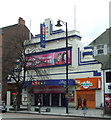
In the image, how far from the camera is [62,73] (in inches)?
1387

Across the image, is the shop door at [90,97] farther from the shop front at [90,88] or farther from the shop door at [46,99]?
the shop door at [46,99]

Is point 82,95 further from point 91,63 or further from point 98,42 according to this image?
point 98,42

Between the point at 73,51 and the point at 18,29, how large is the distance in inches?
782

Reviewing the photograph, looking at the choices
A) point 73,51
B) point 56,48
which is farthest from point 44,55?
point 73,51

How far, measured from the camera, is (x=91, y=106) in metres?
31.9

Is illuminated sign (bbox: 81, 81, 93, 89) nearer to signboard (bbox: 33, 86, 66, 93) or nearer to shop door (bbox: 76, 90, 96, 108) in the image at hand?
shop door (bbox: 76, 90, 96, 108)

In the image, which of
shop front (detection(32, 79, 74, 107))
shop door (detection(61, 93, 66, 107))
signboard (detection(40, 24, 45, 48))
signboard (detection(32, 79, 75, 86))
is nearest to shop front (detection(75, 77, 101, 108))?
signboard (detection(32, 79, 75, 86))

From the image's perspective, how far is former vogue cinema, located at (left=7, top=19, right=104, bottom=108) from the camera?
1255 inches

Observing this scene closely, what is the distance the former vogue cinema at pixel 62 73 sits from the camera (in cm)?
3188

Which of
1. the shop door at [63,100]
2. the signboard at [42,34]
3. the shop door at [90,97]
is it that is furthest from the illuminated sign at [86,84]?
the signboard at [42,34]

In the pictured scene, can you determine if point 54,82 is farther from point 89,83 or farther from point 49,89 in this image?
point 89,83

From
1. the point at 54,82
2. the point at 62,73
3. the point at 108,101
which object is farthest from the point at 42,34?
the point at 108,101

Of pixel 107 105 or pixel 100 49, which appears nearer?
pixel 107 105

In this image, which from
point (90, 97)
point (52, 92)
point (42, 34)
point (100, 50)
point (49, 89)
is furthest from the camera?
point (100, 50)
